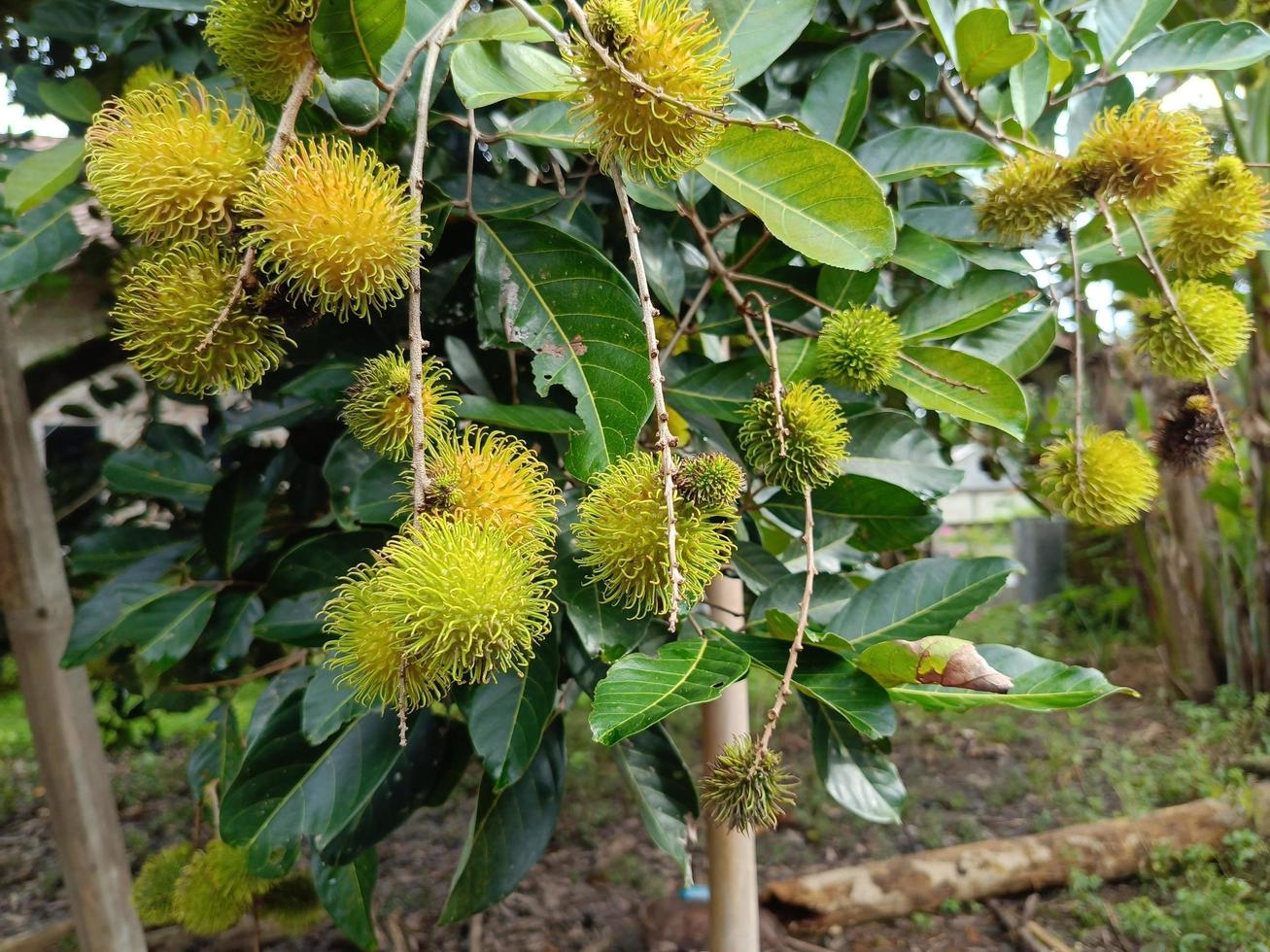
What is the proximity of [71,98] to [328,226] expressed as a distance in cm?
97

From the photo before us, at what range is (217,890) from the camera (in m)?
1.30

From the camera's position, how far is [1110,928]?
1.97 m

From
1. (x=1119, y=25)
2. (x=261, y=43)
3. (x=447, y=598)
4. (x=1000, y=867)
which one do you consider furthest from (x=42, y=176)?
(x=1000, y=867)

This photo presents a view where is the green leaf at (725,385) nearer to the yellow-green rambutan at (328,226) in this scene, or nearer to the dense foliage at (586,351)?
the dense foliage at (586,351)

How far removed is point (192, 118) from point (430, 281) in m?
0.31

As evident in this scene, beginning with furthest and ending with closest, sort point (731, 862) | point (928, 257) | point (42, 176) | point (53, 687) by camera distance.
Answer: point (53, 687)
point (731, 862)
point (42, 176)
point (928, 257)

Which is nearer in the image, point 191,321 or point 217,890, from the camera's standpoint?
point 191,321

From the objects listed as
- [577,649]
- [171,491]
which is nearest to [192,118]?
[577,649]

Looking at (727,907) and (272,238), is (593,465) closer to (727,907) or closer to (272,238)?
(272,238)

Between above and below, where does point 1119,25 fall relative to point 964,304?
above

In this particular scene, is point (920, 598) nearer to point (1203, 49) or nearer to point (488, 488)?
point (488, 488)

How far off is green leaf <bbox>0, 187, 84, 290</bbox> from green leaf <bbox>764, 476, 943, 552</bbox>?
3.15 feet

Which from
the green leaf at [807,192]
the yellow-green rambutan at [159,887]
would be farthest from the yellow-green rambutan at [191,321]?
the yellow-green rambutan at [159,887]

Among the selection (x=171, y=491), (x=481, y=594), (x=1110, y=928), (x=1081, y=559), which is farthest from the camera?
(x=1081, y=559)
